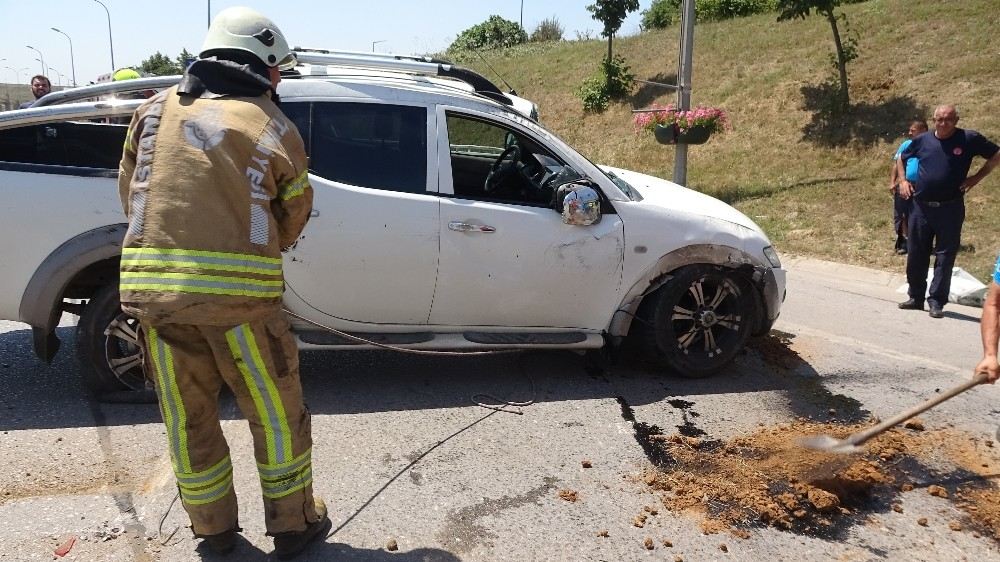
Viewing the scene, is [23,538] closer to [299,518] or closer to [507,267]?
[299,518]

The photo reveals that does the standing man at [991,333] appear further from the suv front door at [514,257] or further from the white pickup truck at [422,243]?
the suv front door at [514,257]

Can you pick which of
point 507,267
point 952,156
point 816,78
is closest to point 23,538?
point 507,267

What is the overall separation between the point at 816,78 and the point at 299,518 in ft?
54.2

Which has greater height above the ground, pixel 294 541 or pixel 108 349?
pixel 108 349

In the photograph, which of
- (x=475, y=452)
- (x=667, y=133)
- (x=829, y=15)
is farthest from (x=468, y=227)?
(x=829, y=15)

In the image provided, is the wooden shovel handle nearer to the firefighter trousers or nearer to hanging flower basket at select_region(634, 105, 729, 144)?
the firefighter trousers

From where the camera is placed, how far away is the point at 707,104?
59.6ft

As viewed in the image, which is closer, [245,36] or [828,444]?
[245,36]

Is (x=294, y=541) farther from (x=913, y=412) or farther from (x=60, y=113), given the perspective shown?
(x=913, y=412)

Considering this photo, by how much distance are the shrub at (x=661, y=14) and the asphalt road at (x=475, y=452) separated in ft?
93.1

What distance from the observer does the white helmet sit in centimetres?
268

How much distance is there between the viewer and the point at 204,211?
97.0 inches

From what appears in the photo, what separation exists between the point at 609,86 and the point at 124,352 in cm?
1980

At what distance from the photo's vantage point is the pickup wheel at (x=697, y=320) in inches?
183
